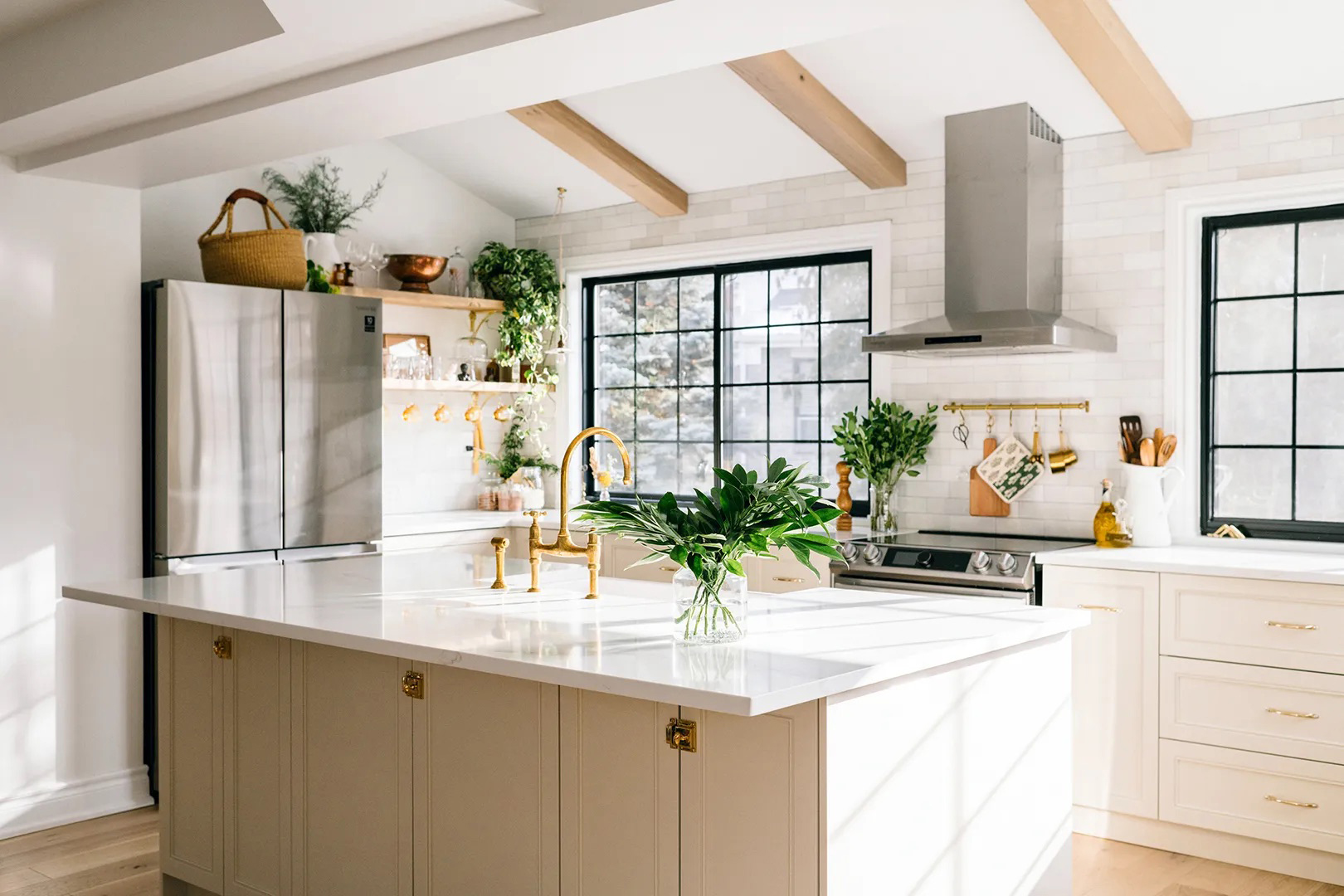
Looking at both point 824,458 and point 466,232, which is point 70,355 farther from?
point 824,458

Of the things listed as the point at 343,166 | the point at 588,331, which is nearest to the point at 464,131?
the point at 343,166

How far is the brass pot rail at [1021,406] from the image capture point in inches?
190

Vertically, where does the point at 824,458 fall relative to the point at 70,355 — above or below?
below

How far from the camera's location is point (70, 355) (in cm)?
454

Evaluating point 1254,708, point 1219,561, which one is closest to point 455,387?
point 1219,561

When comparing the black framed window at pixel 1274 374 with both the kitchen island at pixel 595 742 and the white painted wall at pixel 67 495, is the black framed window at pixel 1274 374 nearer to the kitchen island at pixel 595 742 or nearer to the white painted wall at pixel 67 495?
the kitchen island at pixel 595 742

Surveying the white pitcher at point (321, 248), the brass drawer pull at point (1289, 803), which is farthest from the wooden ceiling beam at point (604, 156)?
the brass drawer pull at point (1289, 803)

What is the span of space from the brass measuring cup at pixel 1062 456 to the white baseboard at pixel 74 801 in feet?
12.9

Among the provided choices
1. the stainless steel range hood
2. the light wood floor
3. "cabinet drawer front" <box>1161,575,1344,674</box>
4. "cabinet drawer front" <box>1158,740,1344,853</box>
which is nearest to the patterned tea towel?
the stainless steel range hood

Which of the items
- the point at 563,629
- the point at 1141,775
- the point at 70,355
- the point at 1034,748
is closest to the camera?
the point at 563,629

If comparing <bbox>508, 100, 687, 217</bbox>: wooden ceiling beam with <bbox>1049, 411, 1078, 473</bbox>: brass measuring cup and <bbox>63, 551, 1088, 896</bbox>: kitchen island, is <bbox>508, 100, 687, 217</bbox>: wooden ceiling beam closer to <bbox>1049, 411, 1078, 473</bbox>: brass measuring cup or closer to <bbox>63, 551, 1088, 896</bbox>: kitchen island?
<bbox>1049, 411, 1078, 473</bbox>: brass measuring cup

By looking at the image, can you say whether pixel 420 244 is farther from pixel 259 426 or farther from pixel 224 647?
pixel 224 647

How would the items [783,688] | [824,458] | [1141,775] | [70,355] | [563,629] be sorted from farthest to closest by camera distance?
1. [824,458]
2. [70,355]
3. [1141,775]
4. [563,629]
5. [783,688]

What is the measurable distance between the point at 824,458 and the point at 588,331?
5.60 ft
